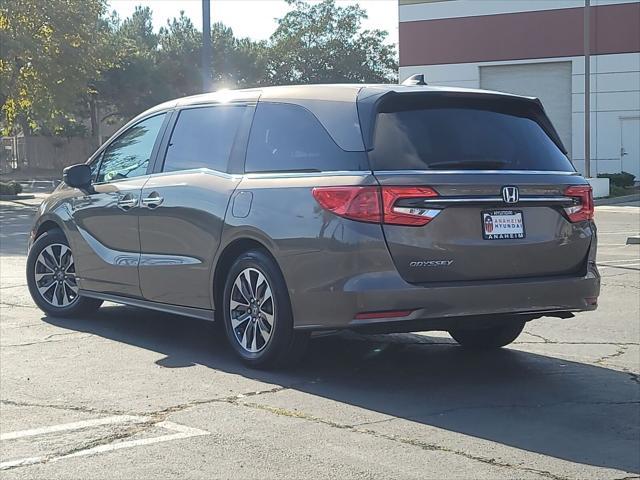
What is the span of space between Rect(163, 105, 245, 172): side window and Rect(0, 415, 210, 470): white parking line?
2220 millimetres

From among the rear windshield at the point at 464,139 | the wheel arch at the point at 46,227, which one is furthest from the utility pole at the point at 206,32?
the rear windshield at the point at 464,139

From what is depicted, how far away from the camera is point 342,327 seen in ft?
19.3

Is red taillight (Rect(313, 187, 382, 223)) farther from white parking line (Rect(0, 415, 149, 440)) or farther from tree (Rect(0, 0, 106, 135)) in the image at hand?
tree (Rect(0, 0, 106, 135))

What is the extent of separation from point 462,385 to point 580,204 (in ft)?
4.72

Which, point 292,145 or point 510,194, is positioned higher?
point 292,145

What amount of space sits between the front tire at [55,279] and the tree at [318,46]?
207 feet

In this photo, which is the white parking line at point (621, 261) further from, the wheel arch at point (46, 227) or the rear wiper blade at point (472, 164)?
the wheel arch at point (46, 227)

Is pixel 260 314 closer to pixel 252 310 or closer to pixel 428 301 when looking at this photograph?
pixel 252 310

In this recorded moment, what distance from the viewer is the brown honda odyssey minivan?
19.1ft

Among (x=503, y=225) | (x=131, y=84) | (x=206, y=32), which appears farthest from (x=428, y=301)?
(x=131, y=84)

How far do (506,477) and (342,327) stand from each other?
66.5 inches

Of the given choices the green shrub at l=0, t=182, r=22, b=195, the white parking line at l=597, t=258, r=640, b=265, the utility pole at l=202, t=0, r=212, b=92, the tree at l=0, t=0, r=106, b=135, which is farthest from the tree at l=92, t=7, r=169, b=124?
the white parking line at l=597, t=258, r=640, b=265

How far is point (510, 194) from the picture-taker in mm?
6039

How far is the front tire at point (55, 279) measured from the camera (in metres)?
8.55
